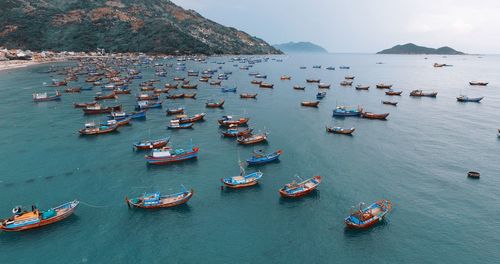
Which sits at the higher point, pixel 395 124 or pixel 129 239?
pixel 395 124

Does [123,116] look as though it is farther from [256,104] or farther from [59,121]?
[256,104]

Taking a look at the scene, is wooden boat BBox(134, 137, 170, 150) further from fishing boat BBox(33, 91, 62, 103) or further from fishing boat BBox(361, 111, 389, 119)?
fishing boat BBox(33, 91, 62, 103)

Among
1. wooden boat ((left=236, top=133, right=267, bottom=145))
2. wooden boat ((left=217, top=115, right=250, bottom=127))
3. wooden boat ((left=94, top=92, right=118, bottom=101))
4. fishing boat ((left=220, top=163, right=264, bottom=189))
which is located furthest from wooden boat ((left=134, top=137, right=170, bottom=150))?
wooden boat ((left=94, top=92, right=118, bottom=101))

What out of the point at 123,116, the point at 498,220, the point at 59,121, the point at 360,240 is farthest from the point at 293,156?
the point at 59,121

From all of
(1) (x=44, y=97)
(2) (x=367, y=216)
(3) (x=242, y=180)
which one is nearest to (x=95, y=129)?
(3) (x=242, y=180)

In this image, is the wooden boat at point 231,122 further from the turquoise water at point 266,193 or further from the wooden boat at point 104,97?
the wooden boat at point 104,97

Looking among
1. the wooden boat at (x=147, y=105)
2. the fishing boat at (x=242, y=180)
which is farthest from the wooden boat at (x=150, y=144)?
the wooden boat at (x=147, y=105)

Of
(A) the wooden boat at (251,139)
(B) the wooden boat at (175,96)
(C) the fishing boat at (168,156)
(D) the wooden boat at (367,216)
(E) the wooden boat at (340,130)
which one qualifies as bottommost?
(D) the wooden boat at (367,216)

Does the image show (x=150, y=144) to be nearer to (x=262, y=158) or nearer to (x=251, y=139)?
(x=251, y=139)
